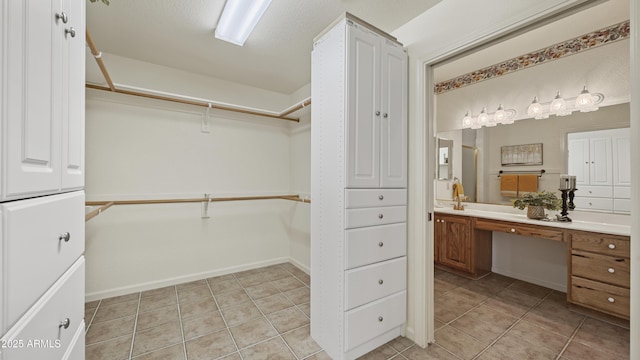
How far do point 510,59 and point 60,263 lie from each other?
4155 millimetres

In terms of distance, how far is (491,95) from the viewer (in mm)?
3123

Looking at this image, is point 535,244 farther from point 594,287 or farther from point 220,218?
point 220,218

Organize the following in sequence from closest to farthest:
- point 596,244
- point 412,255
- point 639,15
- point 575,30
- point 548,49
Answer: point 639,15 → point 412,255 → point 596,244 → point 575,30 → point 548,49

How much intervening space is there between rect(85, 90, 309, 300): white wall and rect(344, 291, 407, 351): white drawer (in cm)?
158

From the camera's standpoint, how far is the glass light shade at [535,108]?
268 cm

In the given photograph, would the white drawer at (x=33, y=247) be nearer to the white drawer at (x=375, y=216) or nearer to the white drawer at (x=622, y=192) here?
the white drawer at (x=375, y=216)

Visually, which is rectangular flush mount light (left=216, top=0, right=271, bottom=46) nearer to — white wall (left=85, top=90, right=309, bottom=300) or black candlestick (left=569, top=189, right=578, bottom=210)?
white wall (left=85, top=90, right=309, bottom=300)

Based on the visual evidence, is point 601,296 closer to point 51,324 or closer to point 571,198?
point 571,198

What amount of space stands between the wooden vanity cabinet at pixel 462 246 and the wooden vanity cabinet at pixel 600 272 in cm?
84

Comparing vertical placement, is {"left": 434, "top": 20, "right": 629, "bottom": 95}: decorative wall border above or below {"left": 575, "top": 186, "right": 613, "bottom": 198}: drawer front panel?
above

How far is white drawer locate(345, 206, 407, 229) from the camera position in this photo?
5.18 ft

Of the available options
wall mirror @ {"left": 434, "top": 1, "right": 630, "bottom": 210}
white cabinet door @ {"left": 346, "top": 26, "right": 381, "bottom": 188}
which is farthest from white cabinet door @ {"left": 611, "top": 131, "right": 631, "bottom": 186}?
white cabinet door @ {"left": 346, "top": 26, "right": 381, "bottom": 188}

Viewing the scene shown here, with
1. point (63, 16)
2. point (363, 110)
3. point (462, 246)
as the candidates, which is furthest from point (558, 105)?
point (63, 16)

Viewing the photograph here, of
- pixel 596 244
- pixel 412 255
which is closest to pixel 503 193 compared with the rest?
pixel 596 244
